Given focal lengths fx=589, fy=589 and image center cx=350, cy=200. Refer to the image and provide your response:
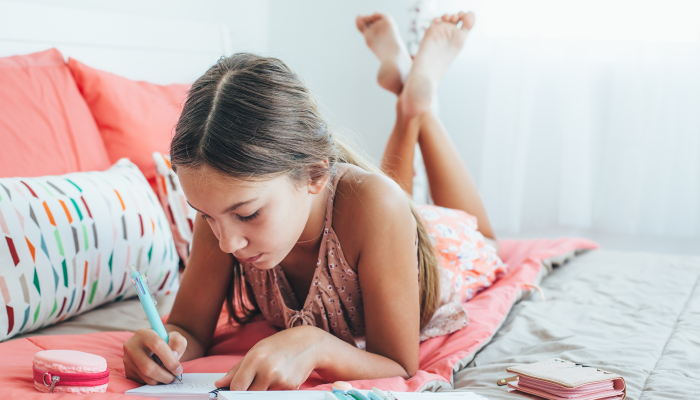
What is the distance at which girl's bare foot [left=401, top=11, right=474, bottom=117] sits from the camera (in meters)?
1.52

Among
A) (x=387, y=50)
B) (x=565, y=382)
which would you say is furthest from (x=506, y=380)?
(x=387, y=50)

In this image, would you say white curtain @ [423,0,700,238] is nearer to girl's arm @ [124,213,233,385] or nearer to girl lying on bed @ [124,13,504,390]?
girl lying on bed @ [124,13,504,390]

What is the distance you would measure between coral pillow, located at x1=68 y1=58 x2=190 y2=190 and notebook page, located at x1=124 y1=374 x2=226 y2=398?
76 cm

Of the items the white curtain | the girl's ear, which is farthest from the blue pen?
the white curtain

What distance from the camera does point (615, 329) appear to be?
1034 millimetres

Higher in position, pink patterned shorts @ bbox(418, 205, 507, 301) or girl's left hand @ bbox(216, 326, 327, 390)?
girl's left hand @ bbox(216, 326, 327, 390)

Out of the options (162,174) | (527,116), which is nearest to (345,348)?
(162,174)

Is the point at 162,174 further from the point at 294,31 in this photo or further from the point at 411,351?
the point at 294,31

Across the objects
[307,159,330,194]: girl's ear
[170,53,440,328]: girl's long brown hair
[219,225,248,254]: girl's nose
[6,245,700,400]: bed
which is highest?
[170,53,440,328]: girl's long brown hair

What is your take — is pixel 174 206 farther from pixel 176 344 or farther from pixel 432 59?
pixel 432 59

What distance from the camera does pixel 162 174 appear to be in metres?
1.30

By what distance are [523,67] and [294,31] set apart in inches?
43.1

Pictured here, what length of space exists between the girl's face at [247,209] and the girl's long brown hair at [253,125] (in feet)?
0.04

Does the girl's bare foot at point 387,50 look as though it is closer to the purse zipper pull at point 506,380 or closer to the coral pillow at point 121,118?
the coral pillow at point 121,118
